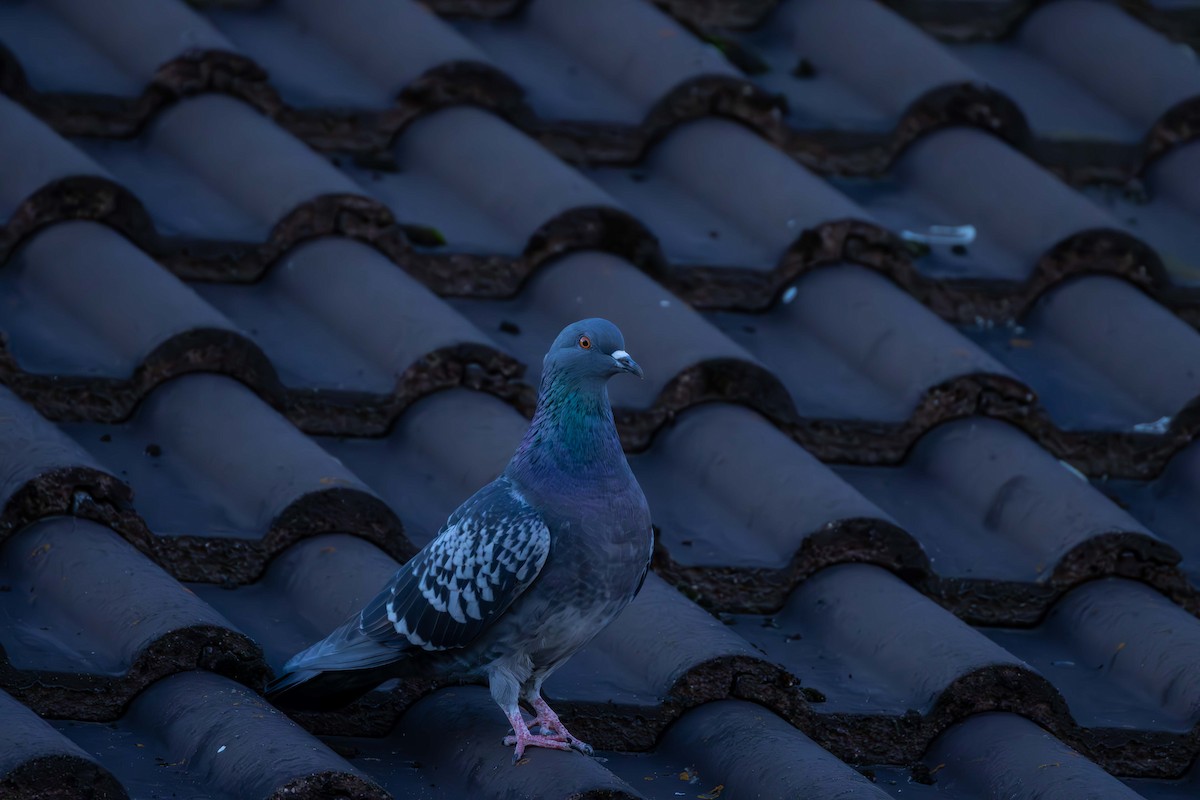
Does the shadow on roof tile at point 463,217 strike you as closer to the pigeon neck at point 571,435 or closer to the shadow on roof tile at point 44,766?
the pigeon neck at point 571,435


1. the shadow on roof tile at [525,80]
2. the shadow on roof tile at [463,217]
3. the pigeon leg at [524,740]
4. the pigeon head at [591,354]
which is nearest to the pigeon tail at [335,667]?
the pigeon leg at [524,740]

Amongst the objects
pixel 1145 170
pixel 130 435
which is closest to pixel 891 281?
pixel 1145 170

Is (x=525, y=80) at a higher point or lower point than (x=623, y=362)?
higher

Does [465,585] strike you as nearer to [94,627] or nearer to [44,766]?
[94,627]

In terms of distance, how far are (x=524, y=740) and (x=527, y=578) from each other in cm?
27

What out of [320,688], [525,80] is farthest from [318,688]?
[525,80]

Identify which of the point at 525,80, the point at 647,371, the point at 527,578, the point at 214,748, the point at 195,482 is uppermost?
the point at 525,80

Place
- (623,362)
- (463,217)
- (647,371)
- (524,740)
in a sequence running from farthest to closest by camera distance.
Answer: (463,217), (647,371), (623,362), (524,740)

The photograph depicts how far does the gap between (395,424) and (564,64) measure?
142cm

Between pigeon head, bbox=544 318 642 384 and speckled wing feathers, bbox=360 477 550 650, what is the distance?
0.25 m

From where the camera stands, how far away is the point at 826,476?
3.39 metres

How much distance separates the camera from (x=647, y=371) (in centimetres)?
359

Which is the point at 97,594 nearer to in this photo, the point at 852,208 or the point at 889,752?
the point at 889,752

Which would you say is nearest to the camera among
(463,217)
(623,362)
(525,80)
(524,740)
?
(524,740)
